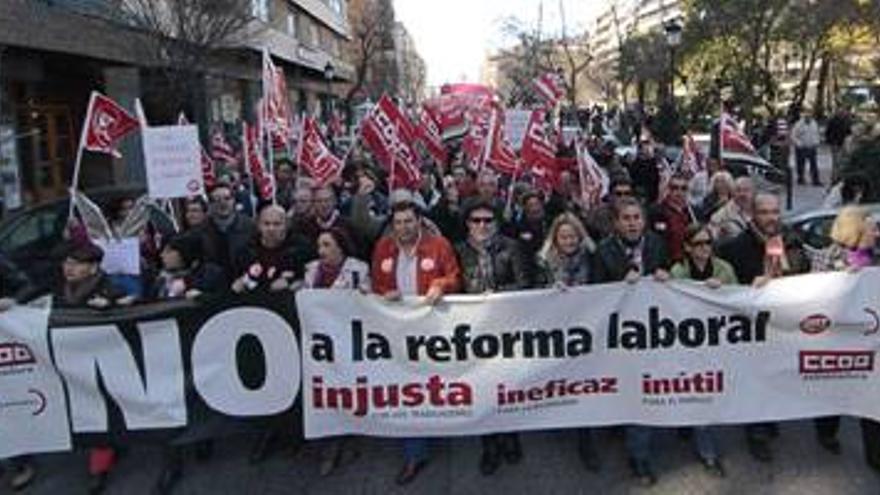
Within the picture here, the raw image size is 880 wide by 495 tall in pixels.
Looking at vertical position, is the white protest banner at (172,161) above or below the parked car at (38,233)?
above

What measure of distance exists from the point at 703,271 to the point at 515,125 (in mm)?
8003

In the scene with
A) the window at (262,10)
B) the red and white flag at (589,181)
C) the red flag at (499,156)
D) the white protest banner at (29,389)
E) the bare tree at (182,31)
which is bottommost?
the white protest banner at (29,389)

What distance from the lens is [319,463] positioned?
22.8ft

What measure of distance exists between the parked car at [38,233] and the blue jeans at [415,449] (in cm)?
618

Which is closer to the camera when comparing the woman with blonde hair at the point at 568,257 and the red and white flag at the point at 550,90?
the woman with blonde hair at the point at 568,257

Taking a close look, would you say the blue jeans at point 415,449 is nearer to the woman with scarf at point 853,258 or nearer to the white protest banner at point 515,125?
the woman with scarf at point 853,258

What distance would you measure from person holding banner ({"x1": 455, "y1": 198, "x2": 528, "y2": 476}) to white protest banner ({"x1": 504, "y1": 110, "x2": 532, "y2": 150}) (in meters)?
7.01

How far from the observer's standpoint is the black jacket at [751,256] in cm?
707

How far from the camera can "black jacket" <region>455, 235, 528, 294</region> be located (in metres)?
7.03

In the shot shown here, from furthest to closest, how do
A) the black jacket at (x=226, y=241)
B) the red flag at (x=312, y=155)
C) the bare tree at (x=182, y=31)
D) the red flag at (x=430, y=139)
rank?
the bare tree at (x=182, y=31) → the red flag at (x=430, y=139) → the red flag at (x=312, y=155) → the black jacket at (x=226, y=241)

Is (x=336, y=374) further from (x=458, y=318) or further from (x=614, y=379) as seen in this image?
(x=614, y=379)

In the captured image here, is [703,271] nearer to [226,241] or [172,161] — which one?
[226,241]

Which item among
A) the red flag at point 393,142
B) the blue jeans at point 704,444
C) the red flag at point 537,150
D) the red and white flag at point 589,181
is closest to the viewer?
the blue jeans at point 704,444

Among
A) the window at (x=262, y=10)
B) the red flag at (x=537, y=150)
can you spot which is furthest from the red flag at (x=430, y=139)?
the window at (x=262, y=10)
